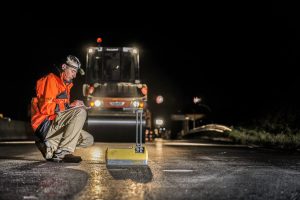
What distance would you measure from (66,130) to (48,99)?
631 mm

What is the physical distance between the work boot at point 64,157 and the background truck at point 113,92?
8271 mm

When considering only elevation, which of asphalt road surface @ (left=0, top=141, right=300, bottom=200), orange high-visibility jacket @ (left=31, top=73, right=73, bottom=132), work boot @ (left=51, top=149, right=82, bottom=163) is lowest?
asphalt road surface @ (left=0, top=141, right=300, bottom=200)

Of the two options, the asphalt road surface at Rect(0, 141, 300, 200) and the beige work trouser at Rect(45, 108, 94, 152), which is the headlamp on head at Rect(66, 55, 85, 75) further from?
the asphalt road surface at Rect(0, 141, 300, 200)

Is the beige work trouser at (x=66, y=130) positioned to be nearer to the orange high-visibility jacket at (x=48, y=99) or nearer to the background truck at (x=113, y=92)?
the orange high-visibility jacket at (x=48, y=99)

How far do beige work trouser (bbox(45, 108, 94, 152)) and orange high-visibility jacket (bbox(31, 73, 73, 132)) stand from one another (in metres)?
0.14

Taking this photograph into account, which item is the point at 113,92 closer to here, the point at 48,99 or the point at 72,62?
the point at 72,62

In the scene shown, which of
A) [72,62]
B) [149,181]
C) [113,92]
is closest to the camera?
[149,181]

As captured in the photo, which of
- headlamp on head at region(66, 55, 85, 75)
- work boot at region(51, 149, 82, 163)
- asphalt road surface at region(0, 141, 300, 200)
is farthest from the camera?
headlamp on head at region(66, 55, 85, 75)

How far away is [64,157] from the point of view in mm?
9672

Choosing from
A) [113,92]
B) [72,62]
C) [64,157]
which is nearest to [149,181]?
[64,157]

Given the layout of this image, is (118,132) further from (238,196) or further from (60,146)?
(238,196)

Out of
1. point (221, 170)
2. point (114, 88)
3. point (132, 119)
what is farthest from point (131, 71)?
point (221, 170)

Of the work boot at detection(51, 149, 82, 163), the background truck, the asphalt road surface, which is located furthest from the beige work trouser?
the background truck

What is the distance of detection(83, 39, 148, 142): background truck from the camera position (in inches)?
761
